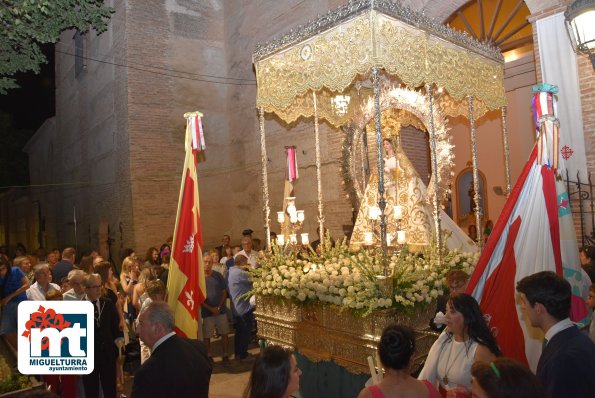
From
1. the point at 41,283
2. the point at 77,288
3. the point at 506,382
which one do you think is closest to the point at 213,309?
the point at 41,283

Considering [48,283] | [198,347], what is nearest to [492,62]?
[198,347]

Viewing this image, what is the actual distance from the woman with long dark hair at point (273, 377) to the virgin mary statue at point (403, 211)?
4.98m

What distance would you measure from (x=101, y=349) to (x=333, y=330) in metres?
2.51

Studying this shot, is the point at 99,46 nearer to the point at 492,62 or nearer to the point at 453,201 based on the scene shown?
the point at 453,201

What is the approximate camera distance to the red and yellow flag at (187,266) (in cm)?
593

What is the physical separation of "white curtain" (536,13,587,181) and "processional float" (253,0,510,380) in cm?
82

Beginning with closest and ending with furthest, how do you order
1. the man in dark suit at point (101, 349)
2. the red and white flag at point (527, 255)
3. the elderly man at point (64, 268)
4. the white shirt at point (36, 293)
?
the red and white flag at point (527, 255), the man in dark suit at point (101, 349), the white shirt at point (36, 293), the elderly man at point (64, 268)

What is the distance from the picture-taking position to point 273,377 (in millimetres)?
2367

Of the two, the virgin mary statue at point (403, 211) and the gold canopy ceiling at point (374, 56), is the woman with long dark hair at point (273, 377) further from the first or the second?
the virgin mary statue at point (403, 211)

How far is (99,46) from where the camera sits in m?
17.9

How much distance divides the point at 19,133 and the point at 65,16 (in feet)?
84.1

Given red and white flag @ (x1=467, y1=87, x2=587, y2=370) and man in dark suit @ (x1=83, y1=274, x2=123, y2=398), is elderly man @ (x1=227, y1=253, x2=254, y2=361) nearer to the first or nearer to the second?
man in dark suit @ (x1=83, y1=274, x2=123, y2=398)

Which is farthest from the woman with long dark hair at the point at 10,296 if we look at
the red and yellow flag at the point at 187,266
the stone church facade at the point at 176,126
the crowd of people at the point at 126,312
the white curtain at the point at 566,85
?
the white curtain at the point at 566,85

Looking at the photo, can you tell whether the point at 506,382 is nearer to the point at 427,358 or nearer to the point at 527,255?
the point at 427,358
